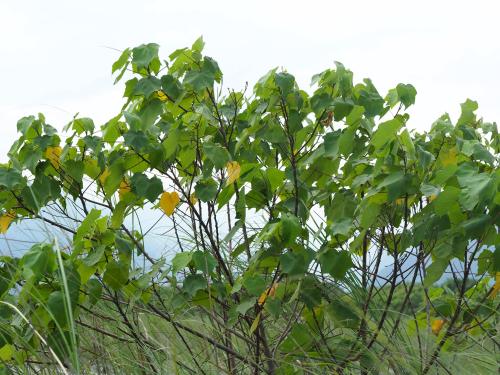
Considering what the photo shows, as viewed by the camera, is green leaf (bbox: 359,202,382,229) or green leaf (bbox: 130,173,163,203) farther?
green leaf (bbox: 130,173,163,203)

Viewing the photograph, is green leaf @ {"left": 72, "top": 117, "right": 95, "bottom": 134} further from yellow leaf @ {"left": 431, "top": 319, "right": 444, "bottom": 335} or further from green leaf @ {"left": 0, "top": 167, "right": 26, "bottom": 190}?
yellow leaf @ {"left": 431, "top": 319, "right": 444, "bottom": 335}

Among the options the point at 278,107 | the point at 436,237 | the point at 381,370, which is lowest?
the point at 381,370

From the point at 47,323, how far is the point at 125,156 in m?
0.58

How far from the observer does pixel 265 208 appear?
8.20 feet

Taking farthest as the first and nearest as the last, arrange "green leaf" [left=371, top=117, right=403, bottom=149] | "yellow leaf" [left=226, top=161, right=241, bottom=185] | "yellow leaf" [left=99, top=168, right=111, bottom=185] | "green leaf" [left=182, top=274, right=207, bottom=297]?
"yellow leaf" [left=99, top=168, right=111, bottom=185] < "green leaf" [left=182, top=274, right=207, bottom=297] < "yellow leaf" [left=226, top=161, right=241, bottom=185] < "green leaf" [left=371, top=117, right=403, bottom=149]

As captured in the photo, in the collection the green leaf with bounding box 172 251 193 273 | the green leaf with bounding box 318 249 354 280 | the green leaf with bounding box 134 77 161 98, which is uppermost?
the green leaf with bounding box 134 77 161 98

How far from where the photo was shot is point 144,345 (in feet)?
8.61

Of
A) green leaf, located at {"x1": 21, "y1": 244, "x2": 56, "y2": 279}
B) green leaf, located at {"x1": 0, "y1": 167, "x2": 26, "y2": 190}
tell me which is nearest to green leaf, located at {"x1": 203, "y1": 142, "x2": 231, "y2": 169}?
green leaf, located at {"x1": 21, "y1": 244, "x2": 56, "y2": 279}

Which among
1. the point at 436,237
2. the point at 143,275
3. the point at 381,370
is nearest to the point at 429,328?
the point at 381,370

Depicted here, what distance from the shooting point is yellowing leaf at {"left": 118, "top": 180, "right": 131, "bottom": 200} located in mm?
2543

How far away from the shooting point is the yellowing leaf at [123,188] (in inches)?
A: 100

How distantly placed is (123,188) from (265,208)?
50 centimetres

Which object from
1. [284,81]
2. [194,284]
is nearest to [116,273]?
[194,284]

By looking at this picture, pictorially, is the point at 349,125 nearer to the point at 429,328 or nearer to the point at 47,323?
the point at 429,328
